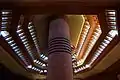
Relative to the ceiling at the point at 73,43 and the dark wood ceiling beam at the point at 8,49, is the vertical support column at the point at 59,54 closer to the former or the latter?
the ceiling at the point at 73,43

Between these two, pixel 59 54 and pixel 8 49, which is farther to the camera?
pixel 8 49

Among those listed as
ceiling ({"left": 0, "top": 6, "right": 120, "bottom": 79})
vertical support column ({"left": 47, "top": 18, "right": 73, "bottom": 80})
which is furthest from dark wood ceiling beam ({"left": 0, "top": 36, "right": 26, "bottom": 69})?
vertical support column ({"left": 47, "top": 18, "right": 73, "bottom": 80})

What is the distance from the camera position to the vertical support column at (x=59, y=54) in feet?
7.14

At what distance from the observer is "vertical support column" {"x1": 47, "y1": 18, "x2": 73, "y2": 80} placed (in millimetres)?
2178

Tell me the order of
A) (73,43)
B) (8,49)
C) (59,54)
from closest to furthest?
(59,54) → (8,49) → (73,43)

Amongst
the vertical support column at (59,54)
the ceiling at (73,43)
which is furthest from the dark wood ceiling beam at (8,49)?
the vertical support column at (59,54)

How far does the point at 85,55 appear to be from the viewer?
3.72 m

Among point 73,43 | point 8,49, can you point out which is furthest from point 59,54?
point 73,43

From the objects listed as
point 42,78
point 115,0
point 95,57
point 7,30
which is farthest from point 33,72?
point 115,0

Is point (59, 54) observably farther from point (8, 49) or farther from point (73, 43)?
point (73, 43)

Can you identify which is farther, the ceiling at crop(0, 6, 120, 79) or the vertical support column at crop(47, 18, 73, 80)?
the ceiling at crop(0, 6, 120, 79)

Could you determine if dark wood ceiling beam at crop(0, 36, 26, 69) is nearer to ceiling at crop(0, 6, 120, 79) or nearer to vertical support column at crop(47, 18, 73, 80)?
ceiling at crop(0, 6, 120, 79)

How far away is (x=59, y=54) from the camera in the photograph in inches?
89.3

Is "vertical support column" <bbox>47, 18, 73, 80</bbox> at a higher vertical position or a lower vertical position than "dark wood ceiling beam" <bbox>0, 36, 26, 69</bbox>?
lower
